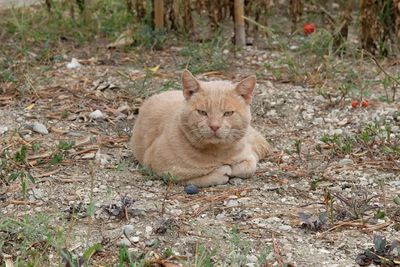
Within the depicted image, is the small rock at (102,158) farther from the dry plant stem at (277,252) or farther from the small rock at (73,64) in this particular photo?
the small rock at (73,64)

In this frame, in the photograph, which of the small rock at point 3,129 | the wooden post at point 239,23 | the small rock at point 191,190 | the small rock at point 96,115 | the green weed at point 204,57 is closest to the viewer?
the small rock at point 191,190

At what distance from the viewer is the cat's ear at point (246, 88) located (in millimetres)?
4961

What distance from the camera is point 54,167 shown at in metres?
5.13

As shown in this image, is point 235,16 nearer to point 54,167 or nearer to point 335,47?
point 335,47

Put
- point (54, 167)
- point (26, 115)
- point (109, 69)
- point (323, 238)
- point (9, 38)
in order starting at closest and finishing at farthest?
point (323, 238) → point (54, 167) → point (26, 115) → point (109, 69) → point (9, 38)

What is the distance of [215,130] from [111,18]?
3.41m

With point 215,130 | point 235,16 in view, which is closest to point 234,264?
point 215,130

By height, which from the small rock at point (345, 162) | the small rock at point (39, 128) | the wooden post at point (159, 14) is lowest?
the small rock at point (345, 162)

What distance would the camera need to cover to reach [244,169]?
499cm

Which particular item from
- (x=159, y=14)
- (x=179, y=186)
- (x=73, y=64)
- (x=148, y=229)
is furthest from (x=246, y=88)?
(x=159, y=14)

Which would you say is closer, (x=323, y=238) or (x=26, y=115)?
(x=323, y=238)

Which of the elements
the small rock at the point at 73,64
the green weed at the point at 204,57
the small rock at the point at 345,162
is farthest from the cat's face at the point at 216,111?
the small rock at the point at 73,64

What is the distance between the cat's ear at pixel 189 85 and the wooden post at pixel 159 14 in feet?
8.76

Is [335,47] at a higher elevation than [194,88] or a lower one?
lower
